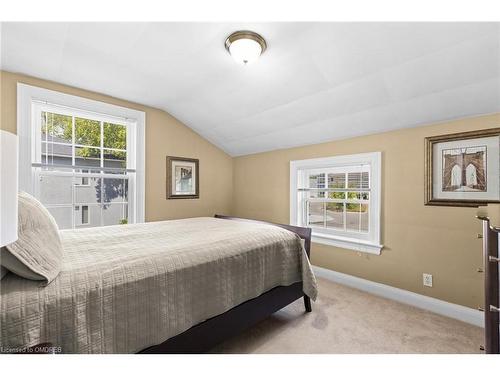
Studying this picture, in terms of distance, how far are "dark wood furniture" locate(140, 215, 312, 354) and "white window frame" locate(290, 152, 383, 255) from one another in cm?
107

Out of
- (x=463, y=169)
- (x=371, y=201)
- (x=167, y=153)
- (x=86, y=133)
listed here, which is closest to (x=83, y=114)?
(x=86, y=133)

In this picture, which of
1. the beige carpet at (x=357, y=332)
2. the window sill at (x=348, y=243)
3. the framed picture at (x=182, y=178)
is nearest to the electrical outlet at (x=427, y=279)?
the beige carpet at (x=357, y=332)

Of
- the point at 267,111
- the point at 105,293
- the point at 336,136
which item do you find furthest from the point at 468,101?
the point at 105,293

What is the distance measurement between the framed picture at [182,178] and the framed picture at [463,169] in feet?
9.61

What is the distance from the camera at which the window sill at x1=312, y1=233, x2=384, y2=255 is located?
2763 mm

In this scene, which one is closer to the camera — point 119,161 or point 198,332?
point 198,332

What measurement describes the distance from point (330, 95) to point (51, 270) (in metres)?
2.47

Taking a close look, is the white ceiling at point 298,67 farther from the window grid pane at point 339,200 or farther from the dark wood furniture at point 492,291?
the dark wood furniture at point 492,291

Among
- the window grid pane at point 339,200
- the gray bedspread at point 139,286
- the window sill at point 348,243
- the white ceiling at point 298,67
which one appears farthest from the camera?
the window grid pane at point 339,200

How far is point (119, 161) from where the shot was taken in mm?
3143

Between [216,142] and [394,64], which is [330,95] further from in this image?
[216,142]

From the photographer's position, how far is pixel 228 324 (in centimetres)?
164

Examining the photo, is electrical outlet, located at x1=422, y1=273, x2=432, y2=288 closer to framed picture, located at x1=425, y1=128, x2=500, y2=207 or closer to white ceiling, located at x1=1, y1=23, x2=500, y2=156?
framed picture, located at x1=425, y1=128, x2=500, y2=207

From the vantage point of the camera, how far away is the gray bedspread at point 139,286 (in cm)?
98
